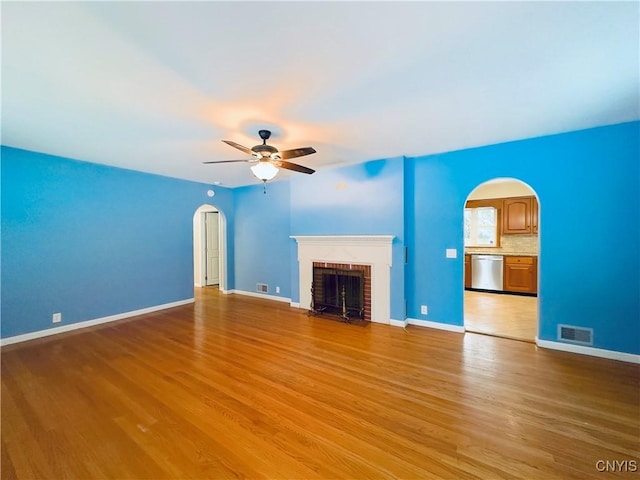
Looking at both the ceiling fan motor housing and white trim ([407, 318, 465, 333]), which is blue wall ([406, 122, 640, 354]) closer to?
white trim ([407, 318, 465, 333])

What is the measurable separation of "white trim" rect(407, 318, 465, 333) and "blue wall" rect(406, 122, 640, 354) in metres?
0.11

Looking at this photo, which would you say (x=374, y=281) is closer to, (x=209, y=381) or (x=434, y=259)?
(x=434, y=259)

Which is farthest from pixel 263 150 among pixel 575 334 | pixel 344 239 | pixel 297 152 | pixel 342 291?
pixel 575 334

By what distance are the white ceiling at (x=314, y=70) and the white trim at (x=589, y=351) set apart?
102 inches

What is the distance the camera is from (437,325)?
392 centimetres

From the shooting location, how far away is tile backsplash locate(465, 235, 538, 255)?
6086 mm

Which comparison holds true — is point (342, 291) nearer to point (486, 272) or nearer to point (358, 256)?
point (358, 256)

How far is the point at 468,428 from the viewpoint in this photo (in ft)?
6.12

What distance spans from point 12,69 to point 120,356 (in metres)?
2.89

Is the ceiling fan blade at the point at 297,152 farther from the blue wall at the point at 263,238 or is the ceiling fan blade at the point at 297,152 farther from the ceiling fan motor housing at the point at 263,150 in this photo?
the blue wall at the point at 263,238

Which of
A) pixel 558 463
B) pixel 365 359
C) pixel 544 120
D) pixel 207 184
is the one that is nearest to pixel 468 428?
pixel 558 463

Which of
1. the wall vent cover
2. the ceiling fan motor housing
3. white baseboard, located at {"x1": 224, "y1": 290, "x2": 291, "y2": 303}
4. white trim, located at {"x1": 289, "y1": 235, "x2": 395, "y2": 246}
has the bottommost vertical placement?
white baseboard, located at {"x1": 224, "y1": 290, "x2": 291, "y2": 303}

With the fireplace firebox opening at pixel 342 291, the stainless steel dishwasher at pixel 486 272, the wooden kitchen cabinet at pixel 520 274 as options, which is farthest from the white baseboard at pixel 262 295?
the wooden kitchen cabinet at pixel 520 274

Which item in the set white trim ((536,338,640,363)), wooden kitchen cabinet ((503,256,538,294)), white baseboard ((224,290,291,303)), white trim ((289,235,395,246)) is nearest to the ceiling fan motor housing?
white trim ((289,235,395,246))
